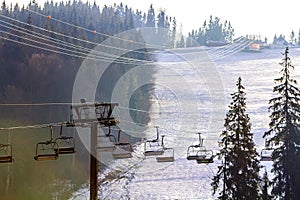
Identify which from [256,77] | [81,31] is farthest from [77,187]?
[256,77]

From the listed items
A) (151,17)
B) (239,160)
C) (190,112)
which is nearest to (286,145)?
(239,160)

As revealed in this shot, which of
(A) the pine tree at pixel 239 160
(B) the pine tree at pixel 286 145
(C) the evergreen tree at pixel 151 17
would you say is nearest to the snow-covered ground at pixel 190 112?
(A) the pine tree at pixel 239 160

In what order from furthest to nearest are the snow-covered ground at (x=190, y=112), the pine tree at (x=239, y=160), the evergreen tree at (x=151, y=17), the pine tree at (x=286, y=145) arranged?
the evergreen tree at (x=151, y=17) < the snow-covered ground at (x=190, y=112) < the pine tree at (x=286, y=145) < the pine tree at (x=239, y=160)

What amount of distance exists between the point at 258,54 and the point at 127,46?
198 ft

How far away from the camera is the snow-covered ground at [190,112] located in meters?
40.8

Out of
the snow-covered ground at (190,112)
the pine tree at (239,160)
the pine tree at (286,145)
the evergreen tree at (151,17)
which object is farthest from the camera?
the evergreen tree at (151,17)

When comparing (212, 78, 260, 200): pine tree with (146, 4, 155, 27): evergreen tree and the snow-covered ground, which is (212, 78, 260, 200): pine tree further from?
(146, 4, 155, 27): evergreen tree

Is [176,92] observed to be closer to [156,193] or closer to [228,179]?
[156,193]

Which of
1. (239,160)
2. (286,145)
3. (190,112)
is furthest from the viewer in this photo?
(190,112)

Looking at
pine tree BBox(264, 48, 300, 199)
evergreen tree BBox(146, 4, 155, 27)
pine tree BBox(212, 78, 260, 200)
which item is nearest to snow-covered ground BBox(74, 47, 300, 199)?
pine tree BBox(212, 78, 260, 200)

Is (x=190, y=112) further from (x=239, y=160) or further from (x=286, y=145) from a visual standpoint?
(x=239, y=160)

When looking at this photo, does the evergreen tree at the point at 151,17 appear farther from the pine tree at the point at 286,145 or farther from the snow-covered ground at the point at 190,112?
the pine tree at the point at 286,145

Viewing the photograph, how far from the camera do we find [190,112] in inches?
2847

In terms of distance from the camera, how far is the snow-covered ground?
40.8 m
